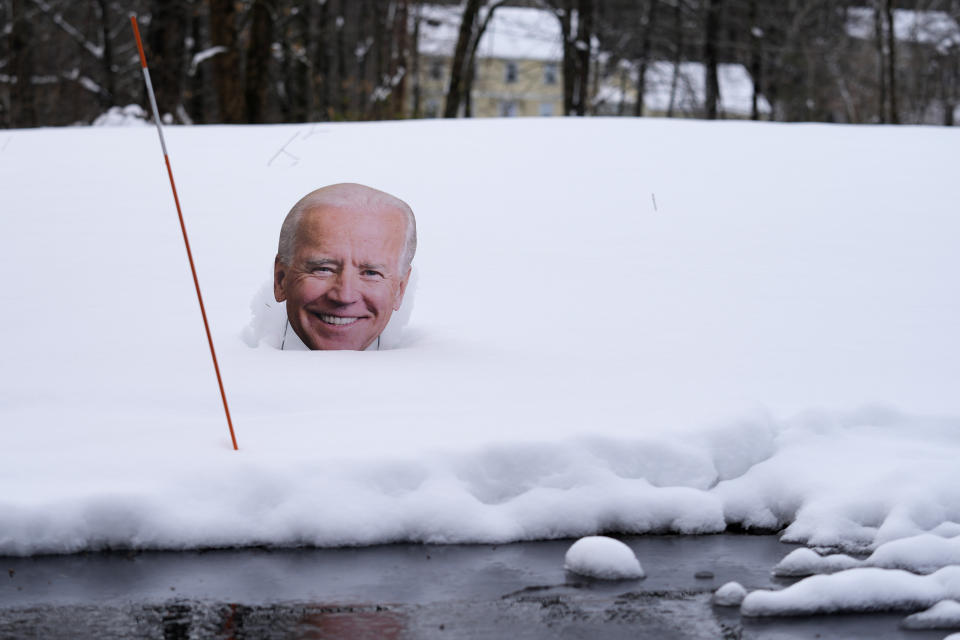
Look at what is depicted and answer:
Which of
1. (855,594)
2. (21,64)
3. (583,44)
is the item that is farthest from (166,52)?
(855,594)

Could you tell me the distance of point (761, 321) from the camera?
7.44m

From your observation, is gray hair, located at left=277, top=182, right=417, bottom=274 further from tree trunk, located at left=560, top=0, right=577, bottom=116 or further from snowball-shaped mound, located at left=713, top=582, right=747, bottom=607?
tree trunk, located at left=560, top=0, right=577, bottom=116

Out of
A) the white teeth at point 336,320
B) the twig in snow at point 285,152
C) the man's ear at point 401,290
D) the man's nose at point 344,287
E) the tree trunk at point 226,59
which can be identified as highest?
the tree trunk at point 226,59

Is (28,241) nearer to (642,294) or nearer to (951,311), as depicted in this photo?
(642,294)

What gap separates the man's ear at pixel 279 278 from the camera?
6230 millimetres

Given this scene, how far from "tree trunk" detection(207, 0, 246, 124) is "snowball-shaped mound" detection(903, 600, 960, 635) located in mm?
13049

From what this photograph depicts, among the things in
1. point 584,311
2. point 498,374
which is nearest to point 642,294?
point 584,311

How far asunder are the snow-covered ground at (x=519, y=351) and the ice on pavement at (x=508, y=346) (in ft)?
0.07

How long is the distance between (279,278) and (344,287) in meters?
0.41

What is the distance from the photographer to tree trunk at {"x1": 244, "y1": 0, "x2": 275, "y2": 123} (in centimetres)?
1567

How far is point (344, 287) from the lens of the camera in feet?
20.0

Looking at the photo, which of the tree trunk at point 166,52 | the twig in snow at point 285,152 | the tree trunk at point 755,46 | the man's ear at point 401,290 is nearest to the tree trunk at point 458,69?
the tree trunk at point 166,52

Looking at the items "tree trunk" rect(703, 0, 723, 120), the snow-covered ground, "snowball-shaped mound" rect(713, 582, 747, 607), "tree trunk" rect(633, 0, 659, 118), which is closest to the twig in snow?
the snow-covered ground

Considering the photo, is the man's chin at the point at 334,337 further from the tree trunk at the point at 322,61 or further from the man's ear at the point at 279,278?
the tree trunk at the point at 322,61
